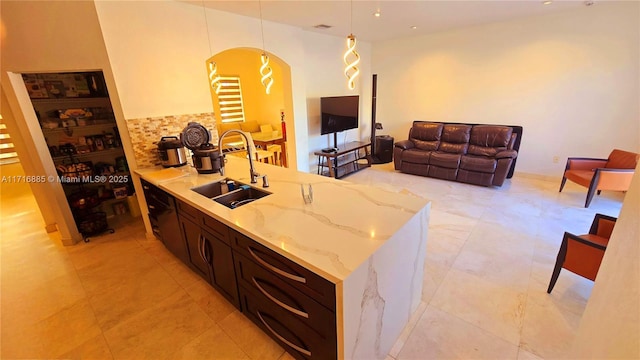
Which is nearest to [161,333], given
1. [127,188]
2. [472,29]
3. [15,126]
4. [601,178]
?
[127,188]

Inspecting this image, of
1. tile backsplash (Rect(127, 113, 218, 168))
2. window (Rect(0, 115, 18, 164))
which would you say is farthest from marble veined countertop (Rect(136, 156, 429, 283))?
window (Rect(0, 115, 18, 164))

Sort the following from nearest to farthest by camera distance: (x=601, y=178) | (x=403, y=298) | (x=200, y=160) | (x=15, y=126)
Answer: (x=403, y=298) < (x=200, y=160) < (x=15, y=126) < (x=601, y=178)

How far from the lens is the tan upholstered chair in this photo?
3.36 metres

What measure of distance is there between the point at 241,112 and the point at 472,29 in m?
5.67

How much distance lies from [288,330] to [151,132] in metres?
2.55

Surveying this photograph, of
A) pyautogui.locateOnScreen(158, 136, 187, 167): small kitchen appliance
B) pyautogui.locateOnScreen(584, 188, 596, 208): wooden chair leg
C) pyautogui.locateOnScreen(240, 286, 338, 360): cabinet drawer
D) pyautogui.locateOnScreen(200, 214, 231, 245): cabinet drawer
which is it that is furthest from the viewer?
pyautogui.locateOnScreen(584, 188, 596, 208): wooden chair leg

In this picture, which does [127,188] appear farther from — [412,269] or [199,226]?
[412,269]

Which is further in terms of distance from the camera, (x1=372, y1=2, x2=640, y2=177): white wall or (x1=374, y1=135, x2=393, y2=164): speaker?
(x1=374, y1=135, x2=393, y2=164): speaker

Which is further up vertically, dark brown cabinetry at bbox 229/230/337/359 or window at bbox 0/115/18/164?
window at bbox 0/115/18/164

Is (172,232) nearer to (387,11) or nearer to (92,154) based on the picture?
(92,154)

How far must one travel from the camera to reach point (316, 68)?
507 centimetres

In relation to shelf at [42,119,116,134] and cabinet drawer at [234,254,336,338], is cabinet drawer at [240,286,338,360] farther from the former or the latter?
shelf at [42,119,116,134]

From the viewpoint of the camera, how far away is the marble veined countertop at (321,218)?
48.6 inches

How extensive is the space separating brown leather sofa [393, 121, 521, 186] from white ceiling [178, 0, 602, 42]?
5.79ft
